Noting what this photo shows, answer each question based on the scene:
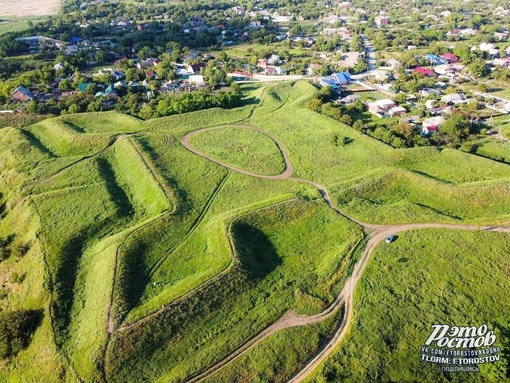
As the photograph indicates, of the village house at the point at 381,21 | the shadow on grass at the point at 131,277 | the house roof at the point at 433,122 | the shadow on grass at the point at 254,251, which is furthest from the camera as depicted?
the village house at the point at 381,21

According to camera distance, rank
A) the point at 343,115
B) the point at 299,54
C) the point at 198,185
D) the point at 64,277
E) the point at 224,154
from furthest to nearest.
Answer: the point at 299,54, the point at 343,115, the point at 224,154, the point at 198,185, the point at 64,277

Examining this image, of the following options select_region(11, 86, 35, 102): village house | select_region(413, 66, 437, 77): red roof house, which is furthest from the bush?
select_region(413, 66, 437, 77): red roof house

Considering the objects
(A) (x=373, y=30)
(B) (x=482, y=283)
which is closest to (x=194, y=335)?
(B) (x=482, y=283)

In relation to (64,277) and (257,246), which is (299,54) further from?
(64,277)

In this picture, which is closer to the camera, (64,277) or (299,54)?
(64,277)

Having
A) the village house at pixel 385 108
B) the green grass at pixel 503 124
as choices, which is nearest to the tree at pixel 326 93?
the village house at pixel 385 108

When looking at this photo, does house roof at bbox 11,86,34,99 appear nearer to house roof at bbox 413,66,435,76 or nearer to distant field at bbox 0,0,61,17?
house roof at bbox 413,66,435,76

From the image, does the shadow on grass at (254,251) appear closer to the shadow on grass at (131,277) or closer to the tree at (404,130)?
the shadow on grass at (131,277)

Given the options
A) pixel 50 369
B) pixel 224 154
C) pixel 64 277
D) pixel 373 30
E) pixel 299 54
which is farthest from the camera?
pixel 373 30
